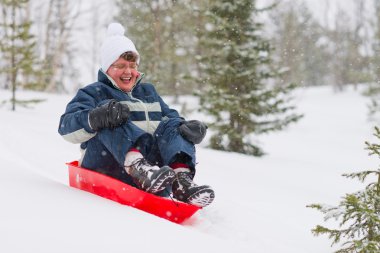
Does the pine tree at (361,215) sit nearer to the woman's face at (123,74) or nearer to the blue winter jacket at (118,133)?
the blue winter jacket at (118,133)

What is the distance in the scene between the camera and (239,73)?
31.0ft

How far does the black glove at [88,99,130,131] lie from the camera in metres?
2.60

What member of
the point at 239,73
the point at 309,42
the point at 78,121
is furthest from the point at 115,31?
the point at 309,42

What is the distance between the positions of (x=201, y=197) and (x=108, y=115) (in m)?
0.75

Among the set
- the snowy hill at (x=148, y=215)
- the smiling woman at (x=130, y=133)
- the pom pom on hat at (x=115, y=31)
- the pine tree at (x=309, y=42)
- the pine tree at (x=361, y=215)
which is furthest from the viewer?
the pine tree at (x=309, y=42)

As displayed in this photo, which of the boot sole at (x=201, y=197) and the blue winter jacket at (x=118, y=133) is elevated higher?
the blue winter jacket at (x=118, y=133)

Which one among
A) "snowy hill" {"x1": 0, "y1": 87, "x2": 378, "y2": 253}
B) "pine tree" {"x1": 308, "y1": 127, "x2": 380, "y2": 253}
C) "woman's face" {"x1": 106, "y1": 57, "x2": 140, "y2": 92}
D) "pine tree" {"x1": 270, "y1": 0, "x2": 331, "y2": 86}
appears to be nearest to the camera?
"snowy hill" {"x1": 0, "y1": 87, "x2": 378, "y2": 253}

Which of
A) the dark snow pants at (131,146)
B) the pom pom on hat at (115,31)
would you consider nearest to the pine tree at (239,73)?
the pom pom on hat at (115,31)

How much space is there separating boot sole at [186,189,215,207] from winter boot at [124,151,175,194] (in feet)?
0.66

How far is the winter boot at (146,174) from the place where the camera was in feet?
8.42

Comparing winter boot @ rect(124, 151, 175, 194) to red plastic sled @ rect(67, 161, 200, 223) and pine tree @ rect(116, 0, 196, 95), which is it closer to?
red plastic sled @ rect(67, 161, 200, 223)

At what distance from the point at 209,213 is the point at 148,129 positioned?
2.41ft

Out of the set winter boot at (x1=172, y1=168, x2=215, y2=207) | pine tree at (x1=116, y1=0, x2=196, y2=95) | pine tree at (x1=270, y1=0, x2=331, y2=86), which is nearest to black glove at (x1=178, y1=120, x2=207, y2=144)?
winter boot at (x1=172, y1=168, x2=215, y2=207)

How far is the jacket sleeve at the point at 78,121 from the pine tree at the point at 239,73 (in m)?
6.35
